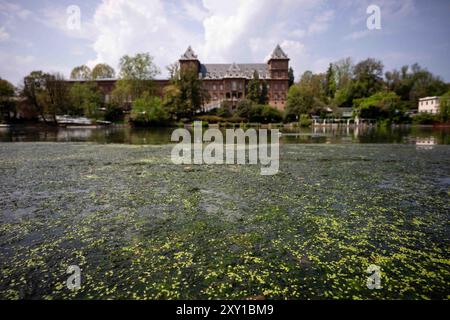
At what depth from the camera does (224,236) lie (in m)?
4.92

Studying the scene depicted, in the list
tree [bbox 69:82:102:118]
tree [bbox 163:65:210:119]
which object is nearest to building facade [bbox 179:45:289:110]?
tree [bbox 163:65:210:119]

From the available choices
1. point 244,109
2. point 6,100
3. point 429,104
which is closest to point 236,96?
point 244,109

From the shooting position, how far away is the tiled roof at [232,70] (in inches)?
3277

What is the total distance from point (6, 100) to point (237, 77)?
5498cm

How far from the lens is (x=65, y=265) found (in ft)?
13.1

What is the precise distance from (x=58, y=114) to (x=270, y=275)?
6754cm

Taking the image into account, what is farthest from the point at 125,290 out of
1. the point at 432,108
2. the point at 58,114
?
the point at 432,108

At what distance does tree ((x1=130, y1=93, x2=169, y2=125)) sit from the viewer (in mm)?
55344

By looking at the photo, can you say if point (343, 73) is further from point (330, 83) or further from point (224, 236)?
point (224, 236)

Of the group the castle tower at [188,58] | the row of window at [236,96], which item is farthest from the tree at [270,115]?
the castle tower at [188,58]

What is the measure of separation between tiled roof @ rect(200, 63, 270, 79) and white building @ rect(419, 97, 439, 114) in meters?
45.0

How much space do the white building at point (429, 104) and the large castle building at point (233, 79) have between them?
3874 centimetres

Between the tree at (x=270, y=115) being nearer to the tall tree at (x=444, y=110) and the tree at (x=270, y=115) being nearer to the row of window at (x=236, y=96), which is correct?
the row of window at (x=236, y=96)
